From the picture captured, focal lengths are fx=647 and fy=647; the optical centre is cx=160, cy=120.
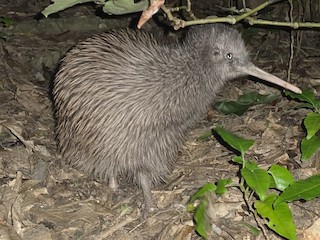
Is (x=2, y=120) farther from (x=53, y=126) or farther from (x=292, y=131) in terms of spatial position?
(x=292, y=131)

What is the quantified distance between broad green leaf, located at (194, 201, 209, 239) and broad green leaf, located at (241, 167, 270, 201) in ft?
0.94

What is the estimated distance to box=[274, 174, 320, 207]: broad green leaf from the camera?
2.82 metres

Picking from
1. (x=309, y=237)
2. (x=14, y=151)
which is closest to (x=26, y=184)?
(x=14, y=151)

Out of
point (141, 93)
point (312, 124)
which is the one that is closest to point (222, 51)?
point (141, 93)

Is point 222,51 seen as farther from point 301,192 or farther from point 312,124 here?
point 301,192

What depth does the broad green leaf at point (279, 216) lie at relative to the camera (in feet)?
9.01

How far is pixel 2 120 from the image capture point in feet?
14.3

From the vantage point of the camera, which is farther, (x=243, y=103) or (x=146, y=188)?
(x=243, y=103)

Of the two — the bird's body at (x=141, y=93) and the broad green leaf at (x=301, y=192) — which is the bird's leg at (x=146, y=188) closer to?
the bird's body at (x=141, y=93)

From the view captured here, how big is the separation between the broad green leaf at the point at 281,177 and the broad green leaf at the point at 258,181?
85 mm

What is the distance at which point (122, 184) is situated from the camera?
3963mm

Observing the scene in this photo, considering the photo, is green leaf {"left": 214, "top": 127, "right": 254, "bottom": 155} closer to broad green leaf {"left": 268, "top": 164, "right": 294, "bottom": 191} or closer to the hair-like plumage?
broad green leaf {"left": 268, "top": 164, "right": 294, "bottom": 191}

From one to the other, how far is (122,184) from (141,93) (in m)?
0.72

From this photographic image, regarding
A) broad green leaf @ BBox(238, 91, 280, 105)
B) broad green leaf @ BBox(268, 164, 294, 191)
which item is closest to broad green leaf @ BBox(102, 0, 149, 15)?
broad green leaf @ BBox(268, 164, 294, 191)
